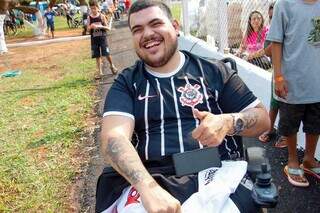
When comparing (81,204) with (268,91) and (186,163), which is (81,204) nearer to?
(186,163)

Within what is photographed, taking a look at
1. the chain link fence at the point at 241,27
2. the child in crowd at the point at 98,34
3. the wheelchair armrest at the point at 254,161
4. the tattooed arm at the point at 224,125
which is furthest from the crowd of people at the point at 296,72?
the child in crowd at the point at 98,34

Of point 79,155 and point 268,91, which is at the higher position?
point 268,91

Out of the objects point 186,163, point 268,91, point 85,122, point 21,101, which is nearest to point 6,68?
point 21,101

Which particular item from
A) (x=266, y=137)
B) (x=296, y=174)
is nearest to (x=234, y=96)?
(x=296, y=174)

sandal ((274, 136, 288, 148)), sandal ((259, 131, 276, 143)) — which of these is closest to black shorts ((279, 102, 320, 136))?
sandal ((274, 136, 288, 148))

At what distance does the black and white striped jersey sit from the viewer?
90.9 inches

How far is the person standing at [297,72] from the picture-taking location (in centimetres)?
326

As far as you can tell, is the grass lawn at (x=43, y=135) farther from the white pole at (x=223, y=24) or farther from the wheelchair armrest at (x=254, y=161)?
the white pole at (x=223, y=24)

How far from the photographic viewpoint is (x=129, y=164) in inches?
79.7

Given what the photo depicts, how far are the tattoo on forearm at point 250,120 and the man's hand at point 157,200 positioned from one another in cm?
62

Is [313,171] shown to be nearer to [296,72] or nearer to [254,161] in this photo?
[296,72]

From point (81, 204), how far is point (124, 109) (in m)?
1.67

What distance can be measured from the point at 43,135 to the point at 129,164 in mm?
3795

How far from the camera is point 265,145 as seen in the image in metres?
4.46
